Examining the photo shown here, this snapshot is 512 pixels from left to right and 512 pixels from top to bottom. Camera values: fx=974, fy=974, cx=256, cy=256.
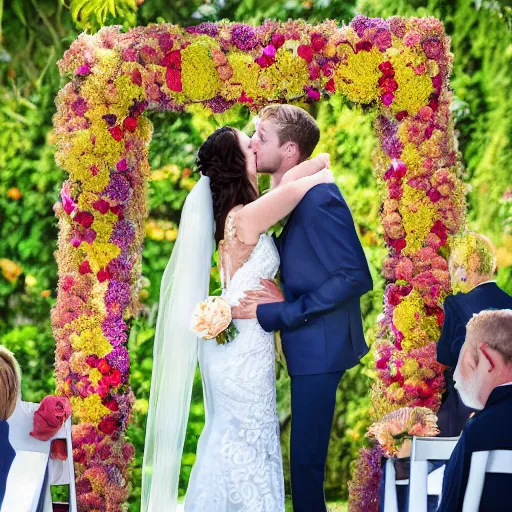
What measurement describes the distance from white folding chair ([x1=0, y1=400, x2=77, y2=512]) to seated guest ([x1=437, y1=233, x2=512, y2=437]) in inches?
82.9

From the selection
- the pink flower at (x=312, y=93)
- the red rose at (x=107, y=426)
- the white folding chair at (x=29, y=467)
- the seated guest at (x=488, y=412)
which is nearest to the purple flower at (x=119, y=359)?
the red rose at (x=107, y=426)

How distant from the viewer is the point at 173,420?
539 cm

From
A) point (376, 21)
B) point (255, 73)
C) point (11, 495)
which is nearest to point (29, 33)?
point (255, 73)

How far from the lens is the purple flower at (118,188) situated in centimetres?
586

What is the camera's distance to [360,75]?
568 cm

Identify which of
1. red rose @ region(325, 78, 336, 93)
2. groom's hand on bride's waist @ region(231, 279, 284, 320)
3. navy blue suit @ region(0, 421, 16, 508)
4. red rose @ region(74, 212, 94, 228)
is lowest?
navy blue suit @ region(0, 421, 16, 508)

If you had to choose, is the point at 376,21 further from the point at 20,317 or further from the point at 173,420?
the point at 20,317

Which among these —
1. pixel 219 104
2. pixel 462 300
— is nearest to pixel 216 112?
pixel 219 104

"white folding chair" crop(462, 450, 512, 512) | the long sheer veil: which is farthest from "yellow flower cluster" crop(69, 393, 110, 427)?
"white folding chair" crop(462, 450, 512, 512)

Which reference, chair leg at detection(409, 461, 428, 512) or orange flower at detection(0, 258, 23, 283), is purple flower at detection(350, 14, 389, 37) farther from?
orange flower at detection(0, 258, 23, 283)

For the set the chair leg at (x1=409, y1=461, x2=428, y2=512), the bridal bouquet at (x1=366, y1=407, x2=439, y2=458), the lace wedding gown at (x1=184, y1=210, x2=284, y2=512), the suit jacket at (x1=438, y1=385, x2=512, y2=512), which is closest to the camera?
the suit jacket at (x1=438, y1=385, x2=512, y2=512)

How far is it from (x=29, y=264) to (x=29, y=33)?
5.81ft

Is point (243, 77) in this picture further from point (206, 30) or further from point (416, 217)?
point (416, 217)

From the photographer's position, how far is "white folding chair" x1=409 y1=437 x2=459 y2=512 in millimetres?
4121
